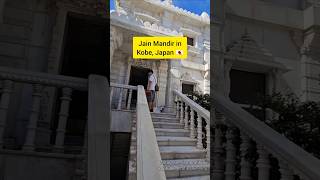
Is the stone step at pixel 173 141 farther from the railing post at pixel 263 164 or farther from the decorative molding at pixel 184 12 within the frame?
the decorative molding at pixel 184 12

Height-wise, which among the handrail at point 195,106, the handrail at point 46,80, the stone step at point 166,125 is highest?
the handrail at point 46,80

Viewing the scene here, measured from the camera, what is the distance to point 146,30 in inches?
62.8

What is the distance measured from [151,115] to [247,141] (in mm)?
507

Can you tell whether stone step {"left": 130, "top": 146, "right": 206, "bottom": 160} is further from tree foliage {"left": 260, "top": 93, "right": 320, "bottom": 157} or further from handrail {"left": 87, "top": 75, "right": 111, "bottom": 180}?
tree foliage {"left": 260, "top": 93, "right": 320, "bottom": 157}

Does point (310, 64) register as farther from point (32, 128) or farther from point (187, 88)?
point (32, 128)

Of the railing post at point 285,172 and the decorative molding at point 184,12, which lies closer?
the railing post at point 285,172

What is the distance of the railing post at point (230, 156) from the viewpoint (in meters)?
1.68

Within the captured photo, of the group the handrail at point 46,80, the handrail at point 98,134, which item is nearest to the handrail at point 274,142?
the handrail at point 98,134

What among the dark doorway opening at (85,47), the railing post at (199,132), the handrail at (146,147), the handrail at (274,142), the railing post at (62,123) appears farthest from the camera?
the dark doorway opening at (85,47)

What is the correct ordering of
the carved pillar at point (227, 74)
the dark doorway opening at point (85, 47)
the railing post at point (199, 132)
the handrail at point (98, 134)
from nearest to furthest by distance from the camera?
the handrail at point (98, 134) → the railing post at point (199, 132) → the carved pillar at point (227, 74) → the dark doorway opening at point (85, 47)

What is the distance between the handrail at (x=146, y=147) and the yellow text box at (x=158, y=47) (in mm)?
168

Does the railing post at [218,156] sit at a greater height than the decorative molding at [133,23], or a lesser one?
lesser

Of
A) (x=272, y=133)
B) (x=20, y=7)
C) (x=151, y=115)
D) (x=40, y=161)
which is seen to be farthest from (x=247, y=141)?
(x=20, y=7)

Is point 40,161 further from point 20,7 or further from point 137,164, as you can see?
point 20,7
